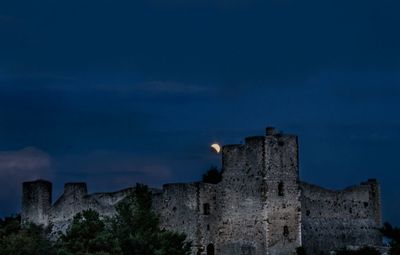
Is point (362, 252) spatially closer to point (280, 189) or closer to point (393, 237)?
point (280, 189)

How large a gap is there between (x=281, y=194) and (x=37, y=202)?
1946 cm

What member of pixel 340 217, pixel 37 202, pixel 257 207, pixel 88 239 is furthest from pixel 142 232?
pixel 37 202

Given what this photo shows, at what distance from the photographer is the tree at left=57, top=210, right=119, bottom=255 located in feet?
274

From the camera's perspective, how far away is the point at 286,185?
86500 millimetres

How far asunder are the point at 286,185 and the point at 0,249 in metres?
17.1

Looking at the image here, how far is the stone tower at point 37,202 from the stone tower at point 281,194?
18.4 metres

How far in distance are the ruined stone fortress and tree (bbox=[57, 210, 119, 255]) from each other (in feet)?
13.2

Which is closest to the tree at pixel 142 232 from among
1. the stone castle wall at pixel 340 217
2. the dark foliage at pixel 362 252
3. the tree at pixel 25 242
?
the tree at pixel 25 242

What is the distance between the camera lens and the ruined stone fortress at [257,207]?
281ft

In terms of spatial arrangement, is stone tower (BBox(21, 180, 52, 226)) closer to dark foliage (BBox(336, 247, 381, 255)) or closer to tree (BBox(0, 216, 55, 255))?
tree (BBox(0, 216, 55, 255))

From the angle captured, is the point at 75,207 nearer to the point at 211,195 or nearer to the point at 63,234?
the point at 63,234

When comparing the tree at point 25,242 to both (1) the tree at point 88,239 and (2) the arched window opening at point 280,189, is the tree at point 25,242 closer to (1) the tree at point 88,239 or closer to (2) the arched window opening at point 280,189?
(1) the tree at point 88,239

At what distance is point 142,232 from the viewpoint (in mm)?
84812

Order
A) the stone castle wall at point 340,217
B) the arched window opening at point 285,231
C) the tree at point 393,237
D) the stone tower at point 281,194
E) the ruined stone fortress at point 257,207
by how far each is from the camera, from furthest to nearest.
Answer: the stone castle wall at point 340,217, the arched window opening at point 285,231, the ruined stone fortress at point 257,207, the stone tower at point 281,194, the tree at point 393,237
